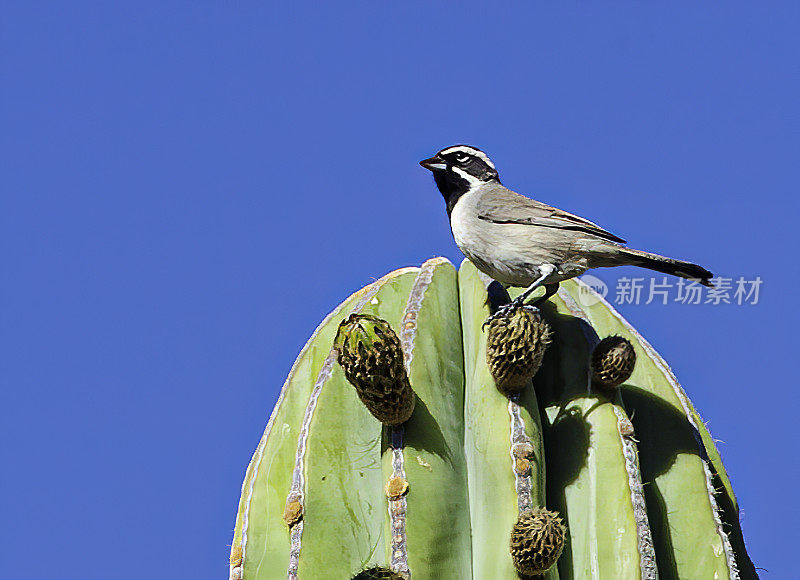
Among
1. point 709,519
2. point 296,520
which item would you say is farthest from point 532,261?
point 296,520

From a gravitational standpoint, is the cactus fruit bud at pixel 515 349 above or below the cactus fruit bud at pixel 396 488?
above

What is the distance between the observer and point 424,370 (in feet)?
17.9

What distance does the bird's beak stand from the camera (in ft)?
24.1

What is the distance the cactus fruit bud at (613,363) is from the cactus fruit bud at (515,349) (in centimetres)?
37

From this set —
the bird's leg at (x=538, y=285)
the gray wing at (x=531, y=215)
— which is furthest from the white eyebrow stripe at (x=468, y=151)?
the bird's leg at (x=538, y=285)

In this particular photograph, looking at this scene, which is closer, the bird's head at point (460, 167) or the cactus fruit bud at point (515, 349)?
the cactus fruit bud at point (515, 349)

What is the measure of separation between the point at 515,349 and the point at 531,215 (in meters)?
1.67

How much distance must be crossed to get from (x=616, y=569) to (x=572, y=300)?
77.3 inches

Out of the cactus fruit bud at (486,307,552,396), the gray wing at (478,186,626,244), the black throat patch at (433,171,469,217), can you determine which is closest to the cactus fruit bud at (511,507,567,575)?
the cactus fruit bud at (486,307,552,396)

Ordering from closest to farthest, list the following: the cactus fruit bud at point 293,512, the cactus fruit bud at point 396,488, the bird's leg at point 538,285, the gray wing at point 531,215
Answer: the cactus fruit bud at point 396,488 → the cactus fruit bud at point 293,512 → the bird's leg at point 538,285 → the gray wing at point 531,215

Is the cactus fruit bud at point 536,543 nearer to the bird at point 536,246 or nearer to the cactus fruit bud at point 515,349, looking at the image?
the cactus fruit bud at point 515,349

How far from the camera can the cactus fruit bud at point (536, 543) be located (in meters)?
4.62

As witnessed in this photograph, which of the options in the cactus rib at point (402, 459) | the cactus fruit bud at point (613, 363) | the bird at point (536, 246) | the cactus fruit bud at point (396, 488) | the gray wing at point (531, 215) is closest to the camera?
the cactus rib at point (402, 459)

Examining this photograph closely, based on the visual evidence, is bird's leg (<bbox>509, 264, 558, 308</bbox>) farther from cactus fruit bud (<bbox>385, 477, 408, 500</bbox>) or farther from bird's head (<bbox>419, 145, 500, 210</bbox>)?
cactus fruit bud (<bbox>385, 477, 408, 500</bbox>)
